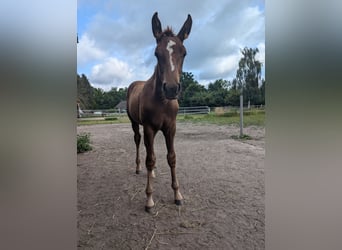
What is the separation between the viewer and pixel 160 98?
3.81 feet

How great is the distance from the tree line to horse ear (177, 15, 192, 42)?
165 millimetres

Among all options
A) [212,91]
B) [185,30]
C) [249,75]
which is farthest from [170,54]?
[249,75]

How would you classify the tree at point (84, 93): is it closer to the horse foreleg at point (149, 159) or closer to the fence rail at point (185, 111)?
the fence rail at point (185, 111)

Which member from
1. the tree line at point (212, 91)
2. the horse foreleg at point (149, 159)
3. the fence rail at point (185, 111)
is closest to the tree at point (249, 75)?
the tree line at point (212, 91)

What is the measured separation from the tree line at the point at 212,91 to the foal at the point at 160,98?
77mm

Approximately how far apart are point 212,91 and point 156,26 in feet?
1.29

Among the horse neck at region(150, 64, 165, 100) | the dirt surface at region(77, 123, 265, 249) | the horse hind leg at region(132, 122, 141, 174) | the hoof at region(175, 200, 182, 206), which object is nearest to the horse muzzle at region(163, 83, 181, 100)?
the horse neck at region(150, 64, 165, 100)

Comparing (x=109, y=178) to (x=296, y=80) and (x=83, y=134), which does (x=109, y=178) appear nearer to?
(x=83, y=134)

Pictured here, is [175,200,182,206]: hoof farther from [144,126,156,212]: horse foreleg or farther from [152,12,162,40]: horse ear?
[152,12,162,40]: horse ear

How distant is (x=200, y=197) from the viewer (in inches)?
51.4

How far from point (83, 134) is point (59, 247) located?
0.52 meters

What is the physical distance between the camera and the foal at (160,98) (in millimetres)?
965

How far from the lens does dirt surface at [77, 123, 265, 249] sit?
1000 mm

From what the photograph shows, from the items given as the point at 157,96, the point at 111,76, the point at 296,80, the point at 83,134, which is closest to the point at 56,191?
the point at 83,134
